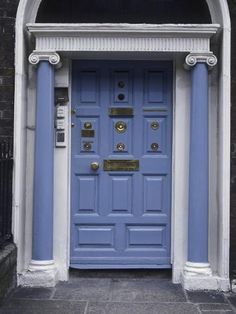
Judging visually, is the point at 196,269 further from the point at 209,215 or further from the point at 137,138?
the point at 137,138

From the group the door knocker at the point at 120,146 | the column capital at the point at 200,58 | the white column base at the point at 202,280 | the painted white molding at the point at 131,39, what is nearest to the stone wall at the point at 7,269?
the door knocker at the point at 120,146

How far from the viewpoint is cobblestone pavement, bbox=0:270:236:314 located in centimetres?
410

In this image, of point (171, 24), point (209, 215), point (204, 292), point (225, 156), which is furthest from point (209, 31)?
point (204, 292)

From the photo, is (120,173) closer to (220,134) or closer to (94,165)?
(94,165)

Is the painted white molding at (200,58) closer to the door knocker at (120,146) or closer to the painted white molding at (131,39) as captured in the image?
the painted white molding at (131,39)

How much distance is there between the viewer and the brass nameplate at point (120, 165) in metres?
5.02

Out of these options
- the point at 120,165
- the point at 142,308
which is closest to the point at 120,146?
the point at 120,165

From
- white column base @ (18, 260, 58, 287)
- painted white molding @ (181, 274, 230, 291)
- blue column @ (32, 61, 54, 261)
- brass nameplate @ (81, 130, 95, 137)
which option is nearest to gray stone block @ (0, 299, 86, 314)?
white column base @ (18, 260, 58, 287)

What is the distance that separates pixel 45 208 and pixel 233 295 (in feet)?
7.11

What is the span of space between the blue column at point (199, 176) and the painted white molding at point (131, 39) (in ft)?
1.20

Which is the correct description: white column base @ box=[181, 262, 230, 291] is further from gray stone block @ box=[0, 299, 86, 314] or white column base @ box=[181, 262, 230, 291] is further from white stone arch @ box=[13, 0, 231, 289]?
gray stone block @ box=[0, 299, 86, 314]

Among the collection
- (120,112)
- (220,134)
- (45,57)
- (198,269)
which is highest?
(45,57)

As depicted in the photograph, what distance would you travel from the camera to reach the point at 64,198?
492 centimetres

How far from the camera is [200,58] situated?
15.5 ft
